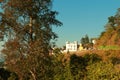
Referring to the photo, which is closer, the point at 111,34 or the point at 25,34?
the point at 25,34

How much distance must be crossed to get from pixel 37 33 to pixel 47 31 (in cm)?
68

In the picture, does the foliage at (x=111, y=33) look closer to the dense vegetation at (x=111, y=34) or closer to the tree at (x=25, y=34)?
the dense vegetation at (x=111, y=34)

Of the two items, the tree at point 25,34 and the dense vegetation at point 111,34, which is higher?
the dense vegetation at point 111,34

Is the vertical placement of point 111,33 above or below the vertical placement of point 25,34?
above

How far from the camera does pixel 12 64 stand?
21.9m

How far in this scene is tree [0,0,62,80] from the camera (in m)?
21.7

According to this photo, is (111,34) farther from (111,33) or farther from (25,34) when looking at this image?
(25,34)

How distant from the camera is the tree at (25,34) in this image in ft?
71.2

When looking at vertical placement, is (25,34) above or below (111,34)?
below

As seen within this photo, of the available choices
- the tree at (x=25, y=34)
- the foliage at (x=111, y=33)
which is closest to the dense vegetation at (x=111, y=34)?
the foliage at (x=111, y=33)

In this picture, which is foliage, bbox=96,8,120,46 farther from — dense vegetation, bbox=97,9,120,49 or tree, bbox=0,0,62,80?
tree, bbox=0,0,62,80

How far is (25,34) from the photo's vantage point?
863 inches

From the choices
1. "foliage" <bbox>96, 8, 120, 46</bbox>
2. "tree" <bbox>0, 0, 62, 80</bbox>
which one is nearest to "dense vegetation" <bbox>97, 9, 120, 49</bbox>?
"foliage" <bbox>96, 8, 120, 46</bbox>

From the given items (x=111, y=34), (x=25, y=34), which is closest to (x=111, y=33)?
(x=111, y=34)
